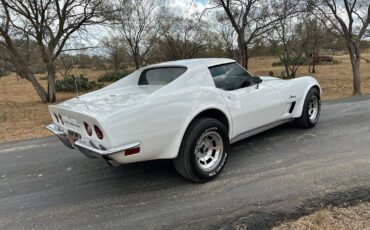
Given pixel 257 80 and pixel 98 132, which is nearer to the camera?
pixel 98 132

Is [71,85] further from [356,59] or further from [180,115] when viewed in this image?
[180,115]

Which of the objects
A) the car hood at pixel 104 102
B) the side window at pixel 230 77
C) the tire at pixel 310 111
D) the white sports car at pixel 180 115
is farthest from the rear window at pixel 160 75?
the tire at pixel 310 111

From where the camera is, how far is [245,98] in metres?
4.21

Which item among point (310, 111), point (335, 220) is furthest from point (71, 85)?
point (335, 220)

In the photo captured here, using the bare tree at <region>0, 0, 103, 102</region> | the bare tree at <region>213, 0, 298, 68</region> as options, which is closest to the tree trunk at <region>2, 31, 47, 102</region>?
the bare tree at <region>0, 0, 103, 102</region>

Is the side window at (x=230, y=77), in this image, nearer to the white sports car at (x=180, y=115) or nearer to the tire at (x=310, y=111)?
the white sports car at (x=180, y=115)

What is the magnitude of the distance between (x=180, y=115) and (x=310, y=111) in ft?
10.3

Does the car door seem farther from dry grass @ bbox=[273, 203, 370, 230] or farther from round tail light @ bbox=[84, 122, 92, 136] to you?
round tail light @ bbox=[84, 122, 92, 136]

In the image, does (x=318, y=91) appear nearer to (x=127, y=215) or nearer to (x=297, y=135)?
(x=297, y=135)

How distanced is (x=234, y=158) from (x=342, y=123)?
105 inches

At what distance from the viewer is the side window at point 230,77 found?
4.19 m

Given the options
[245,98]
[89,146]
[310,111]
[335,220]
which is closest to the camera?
[335,220]

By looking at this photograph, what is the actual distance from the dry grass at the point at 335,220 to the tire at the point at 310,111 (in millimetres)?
2518

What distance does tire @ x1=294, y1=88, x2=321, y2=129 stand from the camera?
17.5ft
